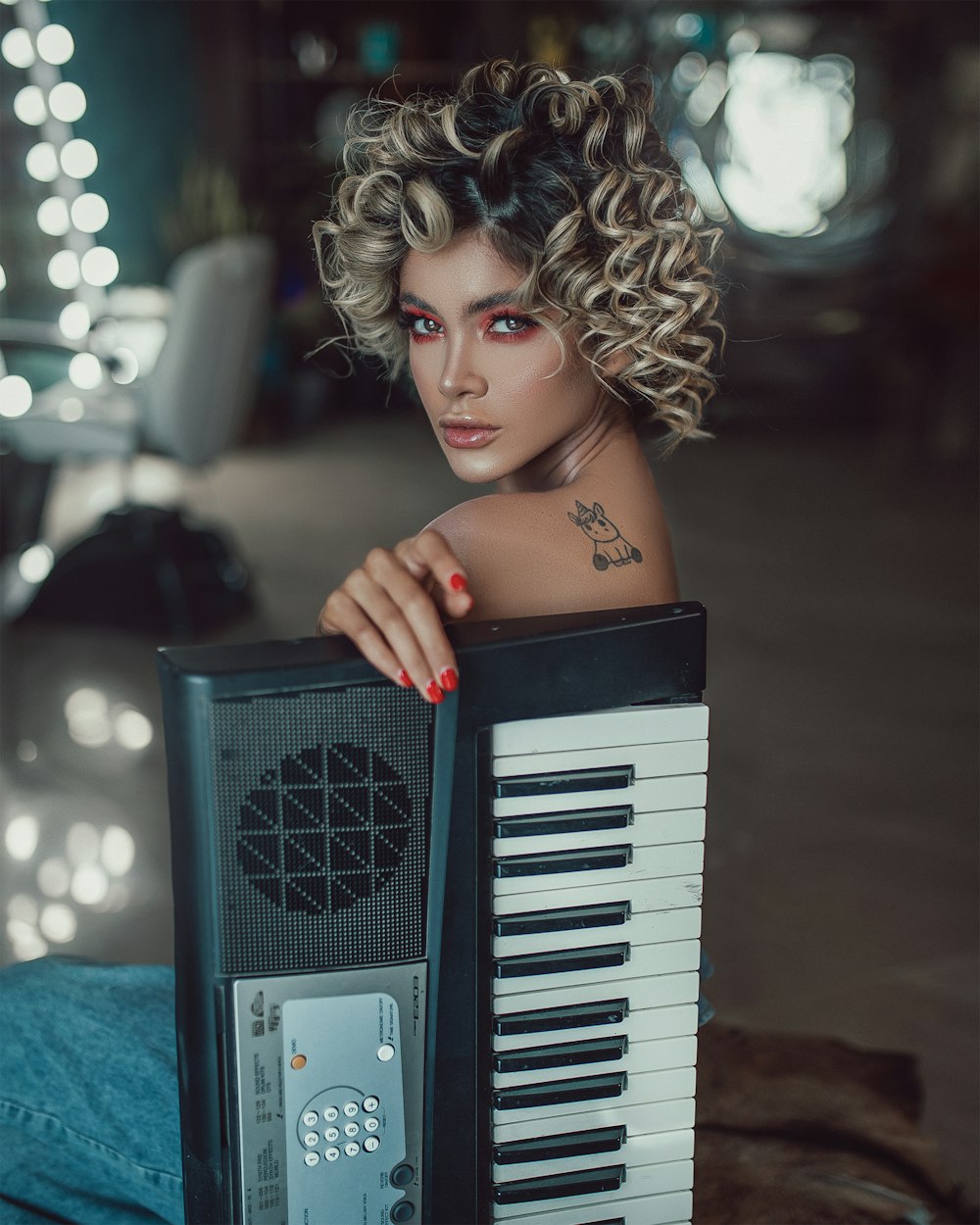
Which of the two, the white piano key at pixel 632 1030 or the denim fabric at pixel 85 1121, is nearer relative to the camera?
the white piano key at pixel 632 1030

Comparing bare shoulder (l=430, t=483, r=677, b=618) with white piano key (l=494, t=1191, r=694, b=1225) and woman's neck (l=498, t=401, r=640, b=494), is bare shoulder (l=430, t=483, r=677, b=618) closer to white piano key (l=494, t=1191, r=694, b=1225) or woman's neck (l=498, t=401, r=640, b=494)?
woman's neck (l=498, t=401, r=640, b=494)

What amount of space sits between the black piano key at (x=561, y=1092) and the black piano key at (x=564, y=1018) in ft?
0.17

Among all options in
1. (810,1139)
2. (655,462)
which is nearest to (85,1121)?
(810,1139)

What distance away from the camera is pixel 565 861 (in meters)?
1.06

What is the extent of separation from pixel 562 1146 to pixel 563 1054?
0.29ft

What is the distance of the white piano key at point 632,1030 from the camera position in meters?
Result: 1.09

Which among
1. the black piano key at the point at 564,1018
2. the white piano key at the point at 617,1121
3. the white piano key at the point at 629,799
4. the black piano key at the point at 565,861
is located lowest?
the white piano key at the point at 617,1121

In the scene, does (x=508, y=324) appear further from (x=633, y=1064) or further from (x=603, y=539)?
(x=633, y=1064)

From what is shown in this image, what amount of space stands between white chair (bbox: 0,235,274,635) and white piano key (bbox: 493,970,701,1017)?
Answer: 331 centimetres

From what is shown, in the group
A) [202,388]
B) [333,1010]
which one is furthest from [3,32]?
[333,1010]

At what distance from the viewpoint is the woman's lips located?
48.4 inches

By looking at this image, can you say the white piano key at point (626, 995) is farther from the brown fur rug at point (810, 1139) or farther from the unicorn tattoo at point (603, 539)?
the brown fur rug at point (810, 1139)

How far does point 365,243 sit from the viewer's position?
1271 millimetres

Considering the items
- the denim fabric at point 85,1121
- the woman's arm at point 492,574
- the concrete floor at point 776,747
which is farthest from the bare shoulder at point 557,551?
the concrete floor at point 776,747
